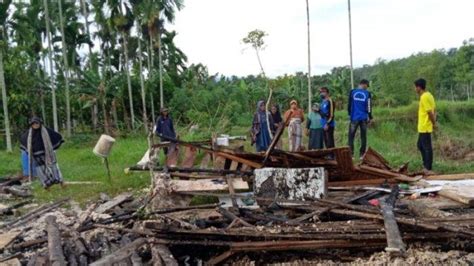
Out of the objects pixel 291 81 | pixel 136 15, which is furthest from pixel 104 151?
pixel 291 81

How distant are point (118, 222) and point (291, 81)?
2915cm

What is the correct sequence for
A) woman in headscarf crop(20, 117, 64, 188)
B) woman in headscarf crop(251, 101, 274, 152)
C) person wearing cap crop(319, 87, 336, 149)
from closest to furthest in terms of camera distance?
1. woman in headscarf crop(20, 117, 64, 188)
2. person wearing cap crop(319, 87, 336, 149)
3. woman in headscarf crop(251, 101, 274, 152)

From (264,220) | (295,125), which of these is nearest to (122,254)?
(264,220)

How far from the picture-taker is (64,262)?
511 cm

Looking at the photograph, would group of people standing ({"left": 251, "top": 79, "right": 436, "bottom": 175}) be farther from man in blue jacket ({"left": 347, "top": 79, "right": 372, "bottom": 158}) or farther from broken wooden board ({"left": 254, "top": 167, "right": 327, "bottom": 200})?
broken wooden board ({"left": 254, "top": 167, "right": 327, "bottom": 200})

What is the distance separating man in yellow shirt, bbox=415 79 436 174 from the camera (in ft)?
31.0

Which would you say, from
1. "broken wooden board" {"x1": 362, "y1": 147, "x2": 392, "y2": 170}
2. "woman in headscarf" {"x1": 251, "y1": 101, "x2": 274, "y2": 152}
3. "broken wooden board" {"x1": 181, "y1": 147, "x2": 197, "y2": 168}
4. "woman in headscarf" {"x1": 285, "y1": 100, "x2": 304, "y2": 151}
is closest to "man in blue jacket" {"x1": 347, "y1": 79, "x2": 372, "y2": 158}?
"woman in headscarf" {"x1": 285, "y1": 100, "x2": 304, "y2": 151}

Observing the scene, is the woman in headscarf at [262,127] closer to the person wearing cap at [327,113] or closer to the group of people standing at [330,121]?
the group of people standing at [330,121]

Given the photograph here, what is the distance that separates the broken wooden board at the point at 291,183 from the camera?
725cm

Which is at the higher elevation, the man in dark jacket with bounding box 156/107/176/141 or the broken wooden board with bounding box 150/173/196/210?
the man in dark jacket with bounding box 156/107/176/141

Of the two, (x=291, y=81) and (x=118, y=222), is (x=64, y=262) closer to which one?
(x=118, y=222)

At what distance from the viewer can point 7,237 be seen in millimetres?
6723

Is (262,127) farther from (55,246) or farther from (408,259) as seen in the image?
(408,259)

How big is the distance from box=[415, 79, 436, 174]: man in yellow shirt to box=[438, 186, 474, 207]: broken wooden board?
194 centimetres
